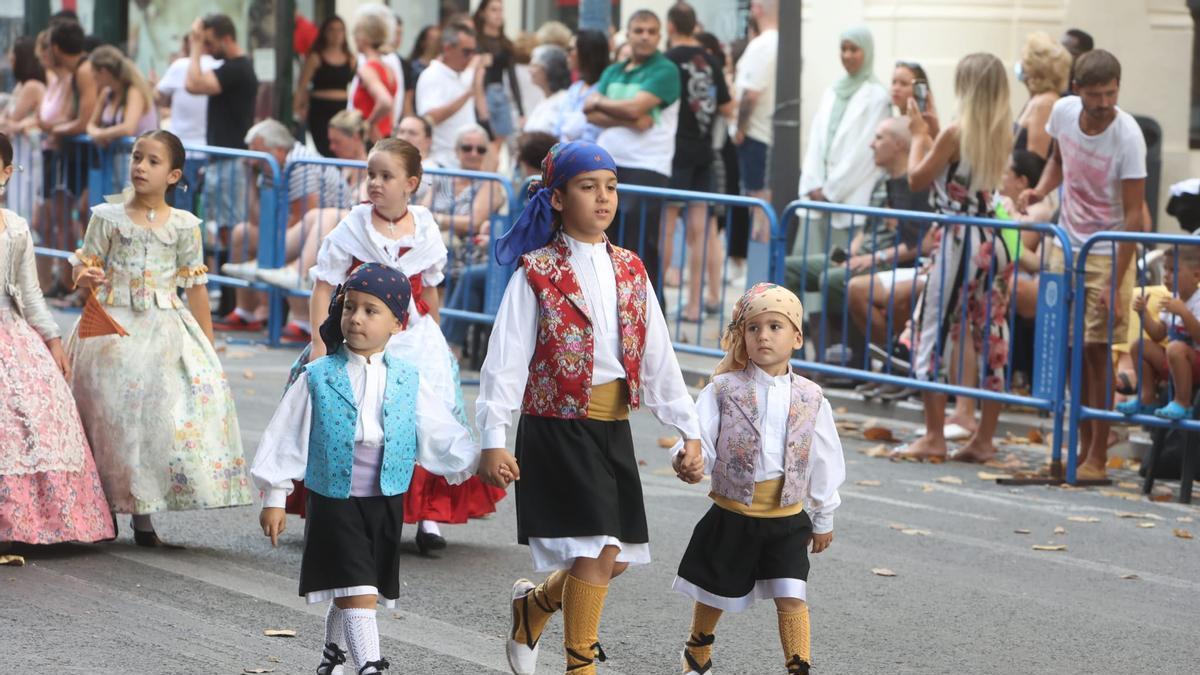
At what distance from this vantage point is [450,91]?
15695 millimetres

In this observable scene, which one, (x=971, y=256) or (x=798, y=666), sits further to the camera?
(x=971, y=256)

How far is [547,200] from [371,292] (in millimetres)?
576

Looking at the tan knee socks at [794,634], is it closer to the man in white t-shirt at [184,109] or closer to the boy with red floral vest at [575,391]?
the boy with red floral vest at [575,391]

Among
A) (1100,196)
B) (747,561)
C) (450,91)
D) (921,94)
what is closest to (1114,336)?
(1100,196)

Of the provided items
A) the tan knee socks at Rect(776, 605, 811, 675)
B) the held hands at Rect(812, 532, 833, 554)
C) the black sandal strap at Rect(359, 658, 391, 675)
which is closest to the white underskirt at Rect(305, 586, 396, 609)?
the black sandal strap at Rect(359, 658, 391, 675)

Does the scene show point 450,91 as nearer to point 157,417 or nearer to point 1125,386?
point 1125,386

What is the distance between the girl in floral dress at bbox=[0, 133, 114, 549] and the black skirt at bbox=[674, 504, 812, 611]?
2.72 m

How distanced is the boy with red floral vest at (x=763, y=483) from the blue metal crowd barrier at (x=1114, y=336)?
4.01 m

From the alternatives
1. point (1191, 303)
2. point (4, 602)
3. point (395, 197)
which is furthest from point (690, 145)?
point (4, 602)

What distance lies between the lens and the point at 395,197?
25.7 ft

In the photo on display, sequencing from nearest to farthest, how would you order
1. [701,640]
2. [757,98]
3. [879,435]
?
[701,640]
[879,435]
[757,98]

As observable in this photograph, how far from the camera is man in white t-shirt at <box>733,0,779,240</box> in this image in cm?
1611

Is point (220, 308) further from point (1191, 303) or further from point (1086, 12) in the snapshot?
point (1191, 303)

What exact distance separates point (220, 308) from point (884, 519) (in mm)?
7779
